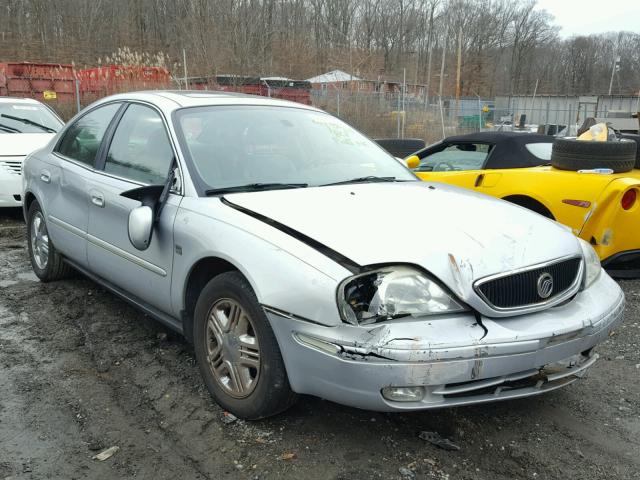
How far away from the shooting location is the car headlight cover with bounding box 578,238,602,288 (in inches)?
114

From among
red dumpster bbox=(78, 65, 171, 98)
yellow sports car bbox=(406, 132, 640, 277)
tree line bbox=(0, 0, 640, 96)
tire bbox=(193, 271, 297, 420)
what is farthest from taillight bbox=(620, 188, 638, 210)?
tree line bbox=(0, 0, 640, 96)

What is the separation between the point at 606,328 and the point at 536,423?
57 centimetres

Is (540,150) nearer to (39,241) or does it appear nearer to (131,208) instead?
(131,208)

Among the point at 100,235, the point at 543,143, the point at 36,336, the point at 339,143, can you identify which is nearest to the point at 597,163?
the point at 543,143

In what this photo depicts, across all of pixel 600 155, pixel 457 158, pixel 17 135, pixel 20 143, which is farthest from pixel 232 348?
pixel 17 135

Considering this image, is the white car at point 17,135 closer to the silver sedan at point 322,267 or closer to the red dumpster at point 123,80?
the silver sedan at point 322,267

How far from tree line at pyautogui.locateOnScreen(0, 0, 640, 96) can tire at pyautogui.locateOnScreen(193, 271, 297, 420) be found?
20784 millimetres

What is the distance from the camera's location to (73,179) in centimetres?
418

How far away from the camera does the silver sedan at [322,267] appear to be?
2281mm

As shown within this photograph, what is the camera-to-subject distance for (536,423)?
283cm

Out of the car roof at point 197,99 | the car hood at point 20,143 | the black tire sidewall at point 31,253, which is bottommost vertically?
the black tire sidewall at point 31,253

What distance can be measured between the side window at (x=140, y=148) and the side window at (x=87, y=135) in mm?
236

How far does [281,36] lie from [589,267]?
4079cm

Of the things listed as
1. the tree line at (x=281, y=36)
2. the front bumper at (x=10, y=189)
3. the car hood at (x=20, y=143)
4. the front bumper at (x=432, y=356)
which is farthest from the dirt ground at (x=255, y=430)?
the tree line at (x=281, y=36)
